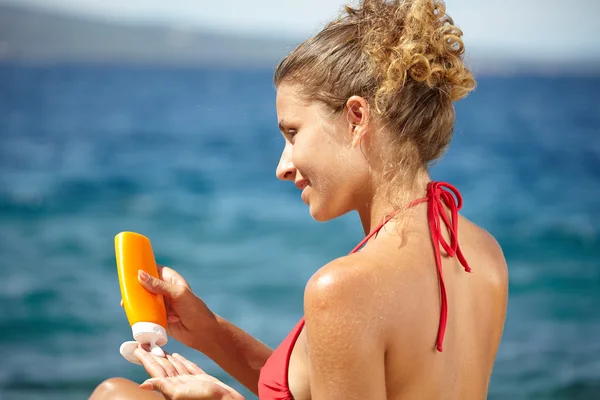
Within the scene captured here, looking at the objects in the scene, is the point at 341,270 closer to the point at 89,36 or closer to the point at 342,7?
the point at 342,7

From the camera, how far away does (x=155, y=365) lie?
1.89 metres

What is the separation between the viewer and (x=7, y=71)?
27453 millimetres

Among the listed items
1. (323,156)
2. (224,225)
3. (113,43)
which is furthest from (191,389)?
(113,43)

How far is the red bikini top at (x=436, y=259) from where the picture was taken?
1697mm

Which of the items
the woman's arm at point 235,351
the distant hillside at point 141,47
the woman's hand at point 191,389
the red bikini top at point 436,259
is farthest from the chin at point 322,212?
the distant hillside at point 141,47

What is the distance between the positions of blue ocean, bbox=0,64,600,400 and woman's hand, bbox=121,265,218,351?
11.9 ft

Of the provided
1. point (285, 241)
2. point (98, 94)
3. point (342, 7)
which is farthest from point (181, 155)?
point (342, 7)

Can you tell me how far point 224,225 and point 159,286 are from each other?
9.24 meters

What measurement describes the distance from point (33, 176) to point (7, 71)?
1448cm

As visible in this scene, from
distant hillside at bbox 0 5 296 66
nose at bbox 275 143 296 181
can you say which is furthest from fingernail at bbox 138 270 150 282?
distant hillside at bbox 0 5 296 66

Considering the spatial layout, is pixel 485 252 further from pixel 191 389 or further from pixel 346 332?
pixel 191 389

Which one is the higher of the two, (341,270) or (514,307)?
(514,307)

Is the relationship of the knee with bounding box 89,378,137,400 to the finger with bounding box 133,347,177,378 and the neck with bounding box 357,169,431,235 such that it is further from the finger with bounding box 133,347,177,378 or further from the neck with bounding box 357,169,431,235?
the neck with bounding box 357,169,431,235

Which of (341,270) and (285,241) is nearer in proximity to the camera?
(341,270)
